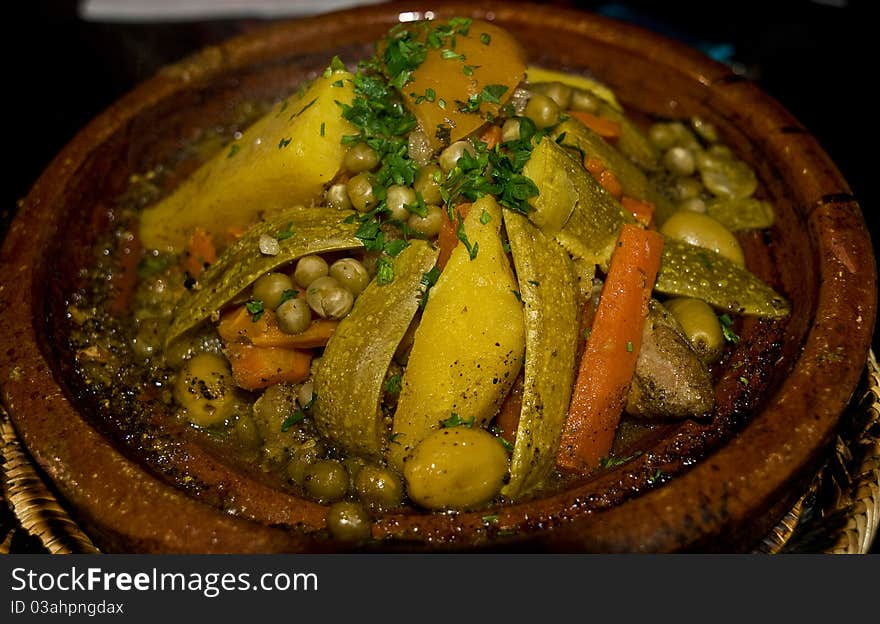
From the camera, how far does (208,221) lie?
11.1 feet

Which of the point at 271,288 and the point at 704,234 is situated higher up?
the point at 704,234

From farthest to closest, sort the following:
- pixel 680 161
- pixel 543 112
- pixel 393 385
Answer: pixel 680 161 < pixel 543 112 < pixel 393 385

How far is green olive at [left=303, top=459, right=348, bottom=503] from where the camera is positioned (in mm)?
2699

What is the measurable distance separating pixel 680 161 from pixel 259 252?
2076mm

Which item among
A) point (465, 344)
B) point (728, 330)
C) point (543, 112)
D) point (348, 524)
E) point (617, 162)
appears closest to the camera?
point (348, 524)

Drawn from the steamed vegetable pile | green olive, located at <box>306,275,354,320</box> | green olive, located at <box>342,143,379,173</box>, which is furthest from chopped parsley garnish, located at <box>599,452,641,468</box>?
green olive, located at <box>342,143,379,173</box>

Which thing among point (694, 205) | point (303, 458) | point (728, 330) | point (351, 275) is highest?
point (694, 205)

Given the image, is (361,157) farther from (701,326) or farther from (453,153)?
(701,326)

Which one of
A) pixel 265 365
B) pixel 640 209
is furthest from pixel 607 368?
pixel 265 365

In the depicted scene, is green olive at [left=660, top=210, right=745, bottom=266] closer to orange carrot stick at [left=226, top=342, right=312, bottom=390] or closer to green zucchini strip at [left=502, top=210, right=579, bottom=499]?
green zucchini strip at [left=502, top=210, right=579, bottom=499]

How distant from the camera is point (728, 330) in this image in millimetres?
3062

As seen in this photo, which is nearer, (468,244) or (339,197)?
(468,244)

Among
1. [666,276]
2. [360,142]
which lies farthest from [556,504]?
[360,142]

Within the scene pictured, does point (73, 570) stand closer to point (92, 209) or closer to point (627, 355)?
point (92, 209)
